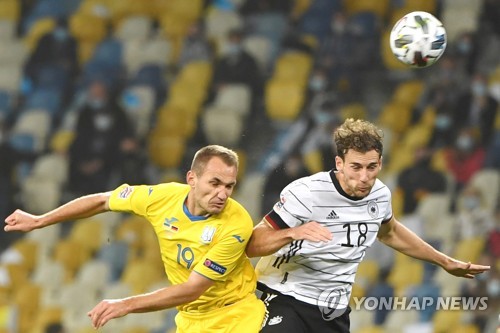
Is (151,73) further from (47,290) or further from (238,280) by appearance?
(238,280)

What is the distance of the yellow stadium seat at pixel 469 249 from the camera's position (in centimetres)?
843

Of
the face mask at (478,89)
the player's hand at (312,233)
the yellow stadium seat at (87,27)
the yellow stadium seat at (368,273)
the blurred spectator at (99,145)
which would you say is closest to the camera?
the player's hand at (312,233)

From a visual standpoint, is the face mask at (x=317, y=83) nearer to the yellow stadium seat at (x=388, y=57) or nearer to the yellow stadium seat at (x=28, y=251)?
the yellow stadium seat at (x=388, y=57)

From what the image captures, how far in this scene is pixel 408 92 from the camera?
30.7 feet

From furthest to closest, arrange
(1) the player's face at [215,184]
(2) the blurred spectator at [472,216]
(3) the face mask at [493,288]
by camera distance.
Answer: (2) the blurred spectator at [472,216] → (3) the face mask at [493,288] → (1) the player's face at [215,184]

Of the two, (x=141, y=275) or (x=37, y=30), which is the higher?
(x=37, y=30)

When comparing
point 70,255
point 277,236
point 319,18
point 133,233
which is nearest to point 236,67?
point 319,18

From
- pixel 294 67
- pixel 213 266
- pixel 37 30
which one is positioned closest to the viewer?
pixel 213 266

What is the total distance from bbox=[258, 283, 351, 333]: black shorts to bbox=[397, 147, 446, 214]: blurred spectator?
384cm

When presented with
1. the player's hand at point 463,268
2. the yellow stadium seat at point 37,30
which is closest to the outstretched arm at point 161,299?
the player's hand at point 463,268

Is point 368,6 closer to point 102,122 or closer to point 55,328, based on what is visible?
point 102,122

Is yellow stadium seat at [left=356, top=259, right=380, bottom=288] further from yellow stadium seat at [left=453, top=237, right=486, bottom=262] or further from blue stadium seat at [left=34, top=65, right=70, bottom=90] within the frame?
blue stadium seat at [left=34, top=65, right=70, bottom=90]

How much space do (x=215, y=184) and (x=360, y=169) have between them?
2.33 feet

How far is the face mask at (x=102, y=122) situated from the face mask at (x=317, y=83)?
1.99 meters
